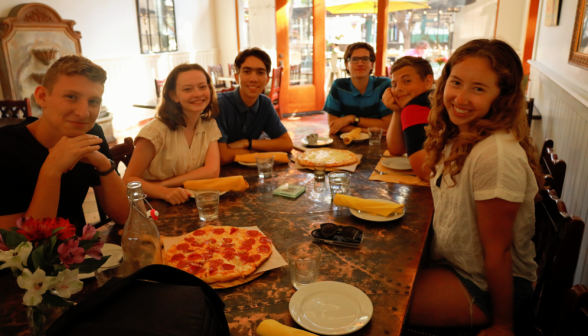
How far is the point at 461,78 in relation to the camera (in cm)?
139

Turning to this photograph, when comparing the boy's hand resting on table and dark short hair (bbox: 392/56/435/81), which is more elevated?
dark short hair (bbox: 392/56/435/81)

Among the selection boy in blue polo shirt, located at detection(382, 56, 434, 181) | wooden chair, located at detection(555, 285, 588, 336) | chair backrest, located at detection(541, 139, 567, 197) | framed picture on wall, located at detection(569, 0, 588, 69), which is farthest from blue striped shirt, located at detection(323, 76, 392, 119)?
wooden chair, located at detection(555, 285, 588, 336)

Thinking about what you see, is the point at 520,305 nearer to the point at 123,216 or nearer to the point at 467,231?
the point at 467,231

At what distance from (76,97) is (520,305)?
1.81 m

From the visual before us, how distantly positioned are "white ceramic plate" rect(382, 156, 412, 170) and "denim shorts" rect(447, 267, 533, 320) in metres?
0.80

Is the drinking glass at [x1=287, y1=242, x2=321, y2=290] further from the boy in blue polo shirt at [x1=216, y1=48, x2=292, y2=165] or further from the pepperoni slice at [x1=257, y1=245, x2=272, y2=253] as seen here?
the boy in blue polo shirt at [x1=216, y1=48, x2=292, y2=165]

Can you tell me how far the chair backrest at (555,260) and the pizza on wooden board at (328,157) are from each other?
1054 mm

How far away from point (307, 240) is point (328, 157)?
102cm

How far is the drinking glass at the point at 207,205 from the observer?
155 centimetres

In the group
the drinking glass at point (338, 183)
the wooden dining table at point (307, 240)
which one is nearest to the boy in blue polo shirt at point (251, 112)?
the wooden dining table at point (307, 240)

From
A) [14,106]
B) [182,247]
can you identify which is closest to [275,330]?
[182,247]

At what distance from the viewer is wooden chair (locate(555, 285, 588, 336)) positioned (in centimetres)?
88

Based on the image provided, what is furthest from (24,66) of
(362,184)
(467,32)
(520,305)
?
(467,32)

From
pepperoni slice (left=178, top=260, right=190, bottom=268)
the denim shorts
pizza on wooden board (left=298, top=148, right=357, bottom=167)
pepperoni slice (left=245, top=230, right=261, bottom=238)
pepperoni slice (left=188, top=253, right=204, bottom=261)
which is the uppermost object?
pizza on wooden board (left=298, top=148, right=357, bottom=167)
